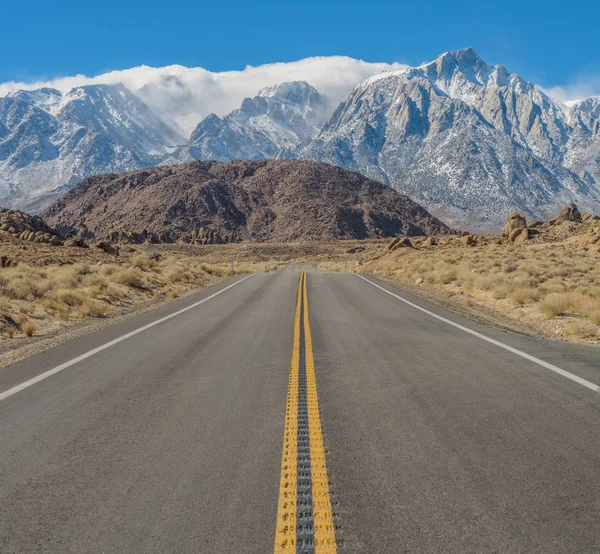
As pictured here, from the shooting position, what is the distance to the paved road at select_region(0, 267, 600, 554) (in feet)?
10.2

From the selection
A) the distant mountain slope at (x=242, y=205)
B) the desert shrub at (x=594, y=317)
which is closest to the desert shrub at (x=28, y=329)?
the desert shrub at (x=594, y=317)

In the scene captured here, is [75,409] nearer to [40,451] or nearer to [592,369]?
[40,451]

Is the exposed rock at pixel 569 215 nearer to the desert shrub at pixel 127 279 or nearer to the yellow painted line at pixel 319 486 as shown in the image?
the desert shrub at pixel 127 279

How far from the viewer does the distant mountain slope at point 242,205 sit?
13612 cm

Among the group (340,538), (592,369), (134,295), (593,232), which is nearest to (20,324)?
(134,295)

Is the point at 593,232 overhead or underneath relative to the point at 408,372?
overhead

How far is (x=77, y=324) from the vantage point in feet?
42.7

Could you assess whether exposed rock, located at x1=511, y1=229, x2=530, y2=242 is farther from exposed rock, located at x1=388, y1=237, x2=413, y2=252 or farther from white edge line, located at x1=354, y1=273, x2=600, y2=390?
white edge line, located at x1=354, y1=273, x2=600, y2=390

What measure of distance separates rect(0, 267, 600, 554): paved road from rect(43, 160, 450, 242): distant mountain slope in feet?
385

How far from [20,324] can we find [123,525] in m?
10.8

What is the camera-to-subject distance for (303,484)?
369cm

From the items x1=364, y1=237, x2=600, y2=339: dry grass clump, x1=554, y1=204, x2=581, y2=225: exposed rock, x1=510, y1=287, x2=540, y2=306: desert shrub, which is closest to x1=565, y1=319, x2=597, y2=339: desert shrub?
x1=364, y1=237, x2=600, y2=339: dry grass clump

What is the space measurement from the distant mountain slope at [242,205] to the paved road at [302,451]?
11736 cm

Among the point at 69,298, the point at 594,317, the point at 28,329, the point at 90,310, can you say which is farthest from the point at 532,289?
the point at 69,298
